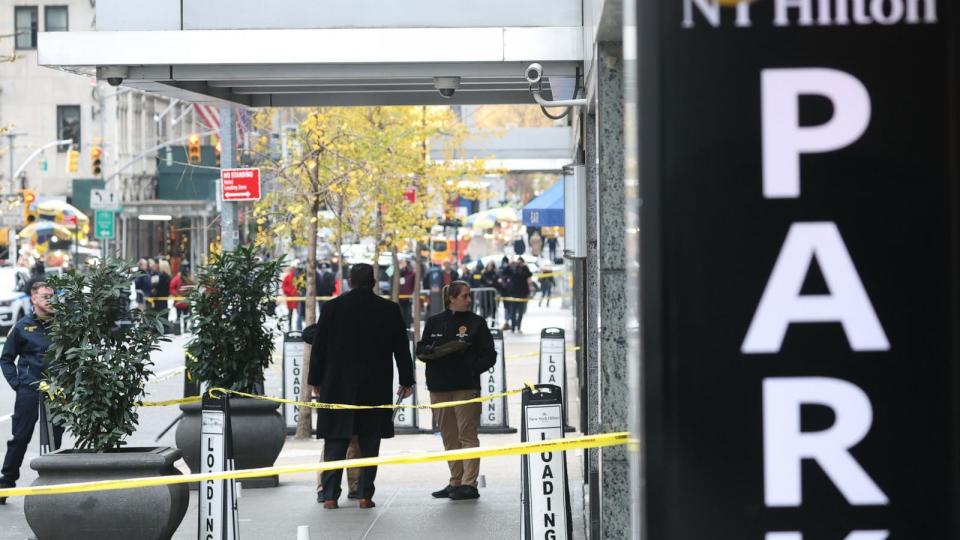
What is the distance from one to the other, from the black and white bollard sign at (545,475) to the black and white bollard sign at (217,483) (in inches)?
80.1

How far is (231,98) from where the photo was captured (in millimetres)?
14625

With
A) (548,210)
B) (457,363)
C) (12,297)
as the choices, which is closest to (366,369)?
(457,363)

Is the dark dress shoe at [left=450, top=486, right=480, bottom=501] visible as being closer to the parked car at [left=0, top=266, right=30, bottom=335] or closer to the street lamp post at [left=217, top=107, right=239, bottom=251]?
the street lamp post at [left=217, top=107, right=239, bottom=251]

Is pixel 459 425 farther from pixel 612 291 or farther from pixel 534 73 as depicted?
pixel 612 291

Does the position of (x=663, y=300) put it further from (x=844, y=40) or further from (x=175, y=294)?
(x=175, y=294)

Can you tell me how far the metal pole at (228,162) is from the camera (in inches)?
768

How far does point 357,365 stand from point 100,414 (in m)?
2.45

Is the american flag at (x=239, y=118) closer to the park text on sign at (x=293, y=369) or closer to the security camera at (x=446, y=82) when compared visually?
the park text on sign at (x=293, y=369)

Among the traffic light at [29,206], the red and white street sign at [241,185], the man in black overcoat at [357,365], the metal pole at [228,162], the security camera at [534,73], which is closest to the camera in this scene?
the security camera at [534,73]

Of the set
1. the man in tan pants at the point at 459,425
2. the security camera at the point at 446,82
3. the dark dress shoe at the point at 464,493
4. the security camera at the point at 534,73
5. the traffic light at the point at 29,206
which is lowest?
the dark dress shoe at the point at 464,493

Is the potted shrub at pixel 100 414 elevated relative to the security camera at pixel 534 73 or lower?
lower

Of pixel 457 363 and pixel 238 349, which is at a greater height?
pixel 238 349

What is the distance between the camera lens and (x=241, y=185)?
62.8 feet

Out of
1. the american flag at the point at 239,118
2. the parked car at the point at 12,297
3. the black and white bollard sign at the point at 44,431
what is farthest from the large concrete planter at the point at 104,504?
the parked car at the point at 12,297
